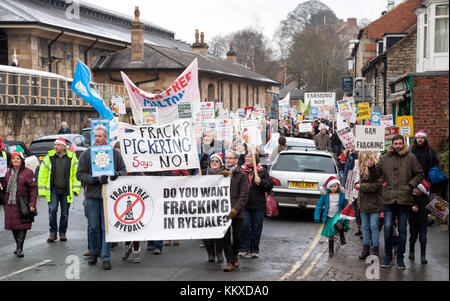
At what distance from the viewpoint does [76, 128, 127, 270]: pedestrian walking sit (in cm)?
940

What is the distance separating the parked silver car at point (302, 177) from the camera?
14078 millimetres

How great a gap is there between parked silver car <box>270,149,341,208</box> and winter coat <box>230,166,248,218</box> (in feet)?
15.1

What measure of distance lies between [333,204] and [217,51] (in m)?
90.4

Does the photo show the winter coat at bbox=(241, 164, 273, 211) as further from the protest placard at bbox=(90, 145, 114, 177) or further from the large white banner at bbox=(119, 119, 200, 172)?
the protest placard at bbox=(90, 145, 114, 177)

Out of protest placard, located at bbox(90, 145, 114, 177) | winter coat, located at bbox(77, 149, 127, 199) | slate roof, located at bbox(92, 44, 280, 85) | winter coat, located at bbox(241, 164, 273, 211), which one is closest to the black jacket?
winter coat, located at bbox(241, 164, 273, 211)

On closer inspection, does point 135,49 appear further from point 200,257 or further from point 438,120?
point 200,257

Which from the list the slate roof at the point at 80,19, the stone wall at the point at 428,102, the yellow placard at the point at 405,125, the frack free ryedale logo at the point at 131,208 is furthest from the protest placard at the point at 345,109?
the slate roof at the point at 80,19

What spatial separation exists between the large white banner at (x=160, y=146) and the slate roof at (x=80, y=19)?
33.2 m

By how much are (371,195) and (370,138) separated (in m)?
2.70

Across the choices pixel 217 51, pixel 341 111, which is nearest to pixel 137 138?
pixel 341 111

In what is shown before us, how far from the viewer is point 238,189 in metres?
9.38

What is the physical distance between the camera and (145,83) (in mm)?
50750

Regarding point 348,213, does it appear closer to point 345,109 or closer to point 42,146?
point 345,109

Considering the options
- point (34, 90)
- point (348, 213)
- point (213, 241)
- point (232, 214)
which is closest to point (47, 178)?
point (213, 241)
